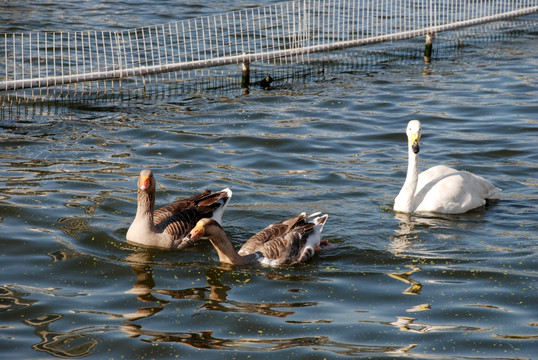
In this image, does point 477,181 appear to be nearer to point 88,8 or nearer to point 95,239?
point 95,239

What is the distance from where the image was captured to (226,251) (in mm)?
9508

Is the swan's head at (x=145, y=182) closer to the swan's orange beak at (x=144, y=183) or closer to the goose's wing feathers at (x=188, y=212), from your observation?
the swan's orange beak at (x=144, y=183)

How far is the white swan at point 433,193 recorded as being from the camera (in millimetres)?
11625

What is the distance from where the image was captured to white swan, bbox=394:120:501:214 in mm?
11625

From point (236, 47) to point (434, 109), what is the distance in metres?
6.62

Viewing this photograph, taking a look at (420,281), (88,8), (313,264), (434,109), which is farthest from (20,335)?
(88,8)

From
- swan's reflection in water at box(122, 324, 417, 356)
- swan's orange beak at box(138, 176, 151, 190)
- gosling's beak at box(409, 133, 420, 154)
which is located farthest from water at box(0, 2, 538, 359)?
gosling's beak at box(409, 133, 420, 154)

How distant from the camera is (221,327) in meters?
8.11

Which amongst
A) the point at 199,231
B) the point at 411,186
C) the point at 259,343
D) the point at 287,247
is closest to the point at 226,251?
the point at 199,231

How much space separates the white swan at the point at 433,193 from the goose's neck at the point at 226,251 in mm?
2924

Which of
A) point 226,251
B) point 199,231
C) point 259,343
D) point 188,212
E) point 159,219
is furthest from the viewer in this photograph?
point 188,212

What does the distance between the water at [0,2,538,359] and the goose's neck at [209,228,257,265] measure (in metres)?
0.12

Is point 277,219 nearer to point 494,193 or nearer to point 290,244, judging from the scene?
point 290,244

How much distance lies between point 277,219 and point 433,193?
7.42 ft
